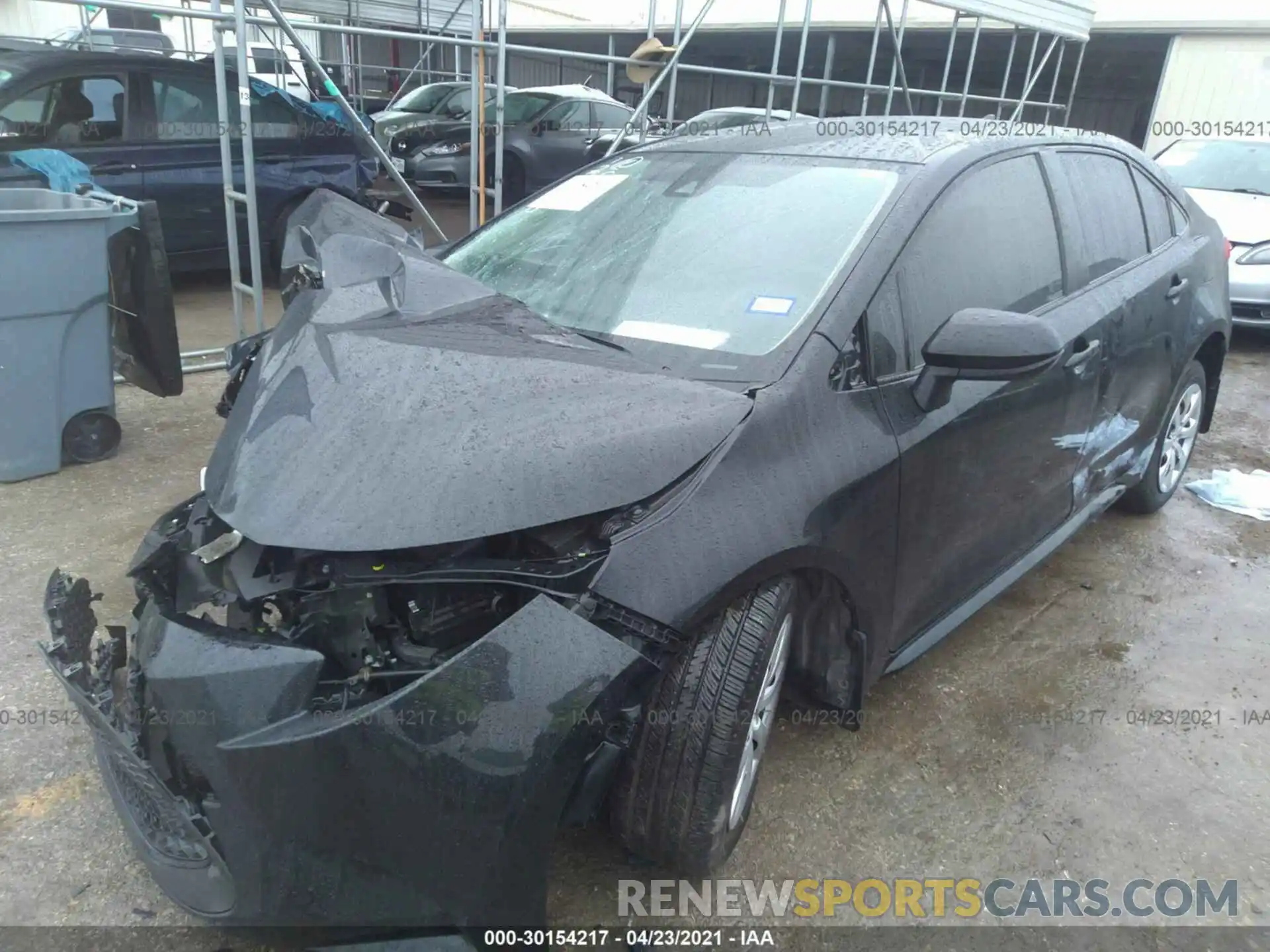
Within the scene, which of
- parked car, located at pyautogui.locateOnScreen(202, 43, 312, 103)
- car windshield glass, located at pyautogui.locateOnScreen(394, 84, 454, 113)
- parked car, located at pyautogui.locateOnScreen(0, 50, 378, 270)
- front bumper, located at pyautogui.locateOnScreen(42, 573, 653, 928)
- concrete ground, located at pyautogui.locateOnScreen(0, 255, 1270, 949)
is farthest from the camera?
car windshield glass, located at pyautogui.locateOnScreen(394, 84, 454, 113)

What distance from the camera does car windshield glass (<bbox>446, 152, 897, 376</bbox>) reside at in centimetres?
229

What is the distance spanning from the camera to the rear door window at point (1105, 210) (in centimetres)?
311

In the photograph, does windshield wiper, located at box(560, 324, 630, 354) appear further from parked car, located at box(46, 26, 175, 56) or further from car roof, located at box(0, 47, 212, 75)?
parked car, located at box(46, 26, 175, 56)

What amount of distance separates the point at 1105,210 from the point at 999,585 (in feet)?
4.58

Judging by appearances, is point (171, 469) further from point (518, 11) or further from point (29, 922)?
point (518, 11)

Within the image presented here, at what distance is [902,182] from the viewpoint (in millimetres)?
2465

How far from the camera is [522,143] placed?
10.9 m

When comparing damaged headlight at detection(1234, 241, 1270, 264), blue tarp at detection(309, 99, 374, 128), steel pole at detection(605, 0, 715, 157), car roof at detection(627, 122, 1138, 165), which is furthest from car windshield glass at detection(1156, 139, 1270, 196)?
blue tarp at detection(309, 99, 374, 128)

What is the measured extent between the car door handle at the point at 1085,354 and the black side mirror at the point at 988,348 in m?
0.63

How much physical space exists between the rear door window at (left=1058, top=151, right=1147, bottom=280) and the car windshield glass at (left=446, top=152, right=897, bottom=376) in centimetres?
99

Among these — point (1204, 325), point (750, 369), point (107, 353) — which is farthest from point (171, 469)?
point (1204, 325)

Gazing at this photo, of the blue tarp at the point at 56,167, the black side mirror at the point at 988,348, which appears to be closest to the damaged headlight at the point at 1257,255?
the black side mirror at the point at 988,348

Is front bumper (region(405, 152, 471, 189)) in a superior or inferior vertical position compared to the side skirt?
inferior

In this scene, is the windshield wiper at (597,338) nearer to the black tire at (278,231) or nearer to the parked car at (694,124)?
the parked car at (694,124)
